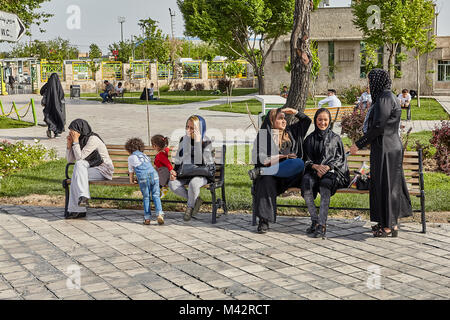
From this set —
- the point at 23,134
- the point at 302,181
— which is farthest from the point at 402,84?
the point at 302,181

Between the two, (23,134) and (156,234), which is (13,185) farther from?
(23,134)

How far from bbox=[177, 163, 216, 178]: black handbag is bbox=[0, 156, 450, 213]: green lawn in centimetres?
84

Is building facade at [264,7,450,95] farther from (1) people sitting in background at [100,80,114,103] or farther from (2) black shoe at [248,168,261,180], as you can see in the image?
(2) black shoe at [248,168,261,180]

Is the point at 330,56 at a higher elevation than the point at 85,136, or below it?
higher

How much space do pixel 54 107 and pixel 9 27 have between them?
9765mm

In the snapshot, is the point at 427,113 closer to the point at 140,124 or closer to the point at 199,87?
the point at 140,124

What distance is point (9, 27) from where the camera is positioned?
852 centimetres

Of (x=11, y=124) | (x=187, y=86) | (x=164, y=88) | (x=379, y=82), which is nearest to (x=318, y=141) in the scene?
(x=379, y=82)

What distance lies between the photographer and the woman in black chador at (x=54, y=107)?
703 inches

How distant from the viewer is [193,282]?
5.49m

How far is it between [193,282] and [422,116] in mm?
20383

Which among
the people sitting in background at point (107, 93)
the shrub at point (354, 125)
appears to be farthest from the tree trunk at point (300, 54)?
the people sitting in background at point (107, 93)

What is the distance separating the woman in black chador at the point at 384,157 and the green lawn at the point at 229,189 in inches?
55.2

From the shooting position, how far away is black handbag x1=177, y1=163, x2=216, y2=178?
7.81 metres
